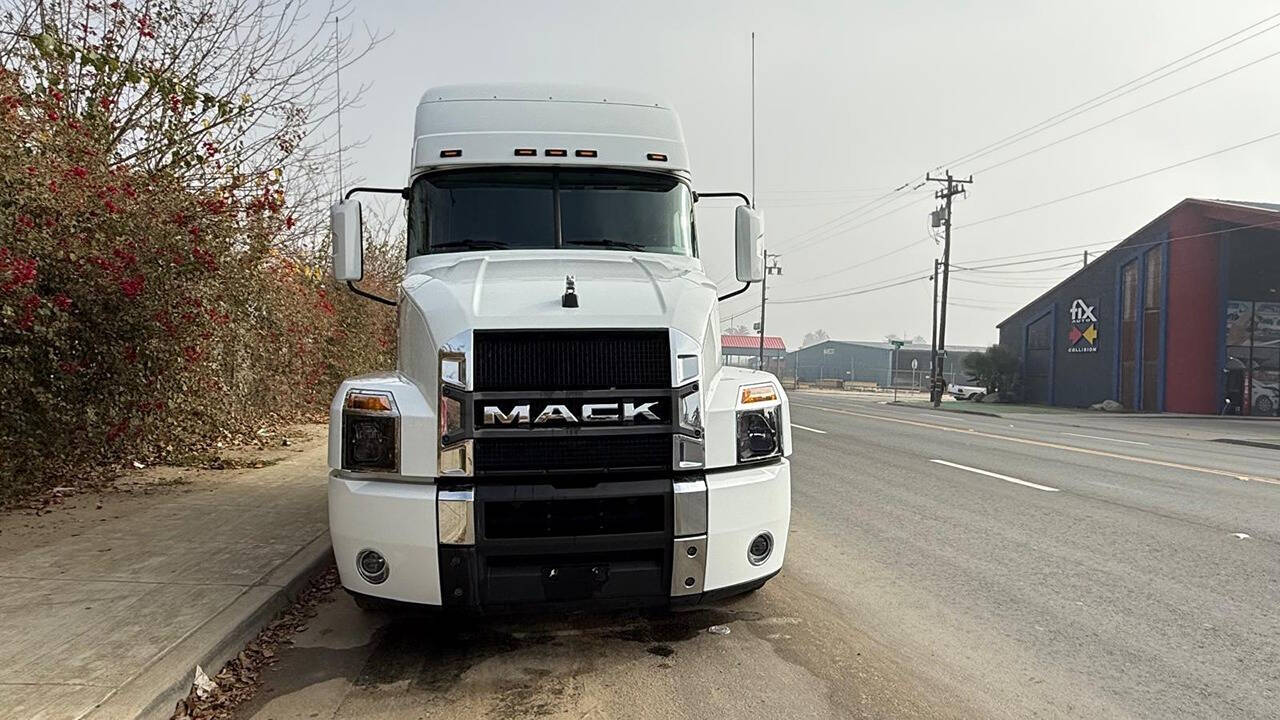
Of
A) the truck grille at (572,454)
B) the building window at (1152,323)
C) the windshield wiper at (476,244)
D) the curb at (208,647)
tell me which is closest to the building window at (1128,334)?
the building window at (1152,323)

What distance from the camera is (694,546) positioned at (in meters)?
3.86

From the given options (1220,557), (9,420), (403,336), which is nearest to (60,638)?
(403,336)

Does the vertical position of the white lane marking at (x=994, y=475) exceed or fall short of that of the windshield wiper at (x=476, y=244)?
it falls short

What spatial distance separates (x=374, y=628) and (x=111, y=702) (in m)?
1.53

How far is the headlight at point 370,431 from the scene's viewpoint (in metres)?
3.80

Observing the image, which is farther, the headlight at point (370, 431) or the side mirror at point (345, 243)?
the side mirror at point (345, 243)

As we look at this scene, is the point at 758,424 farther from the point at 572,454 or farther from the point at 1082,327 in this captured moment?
the point at 1082,327

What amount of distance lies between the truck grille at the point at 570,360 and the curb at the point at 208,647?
5.85 feet

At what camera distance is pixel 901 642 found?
4.45m

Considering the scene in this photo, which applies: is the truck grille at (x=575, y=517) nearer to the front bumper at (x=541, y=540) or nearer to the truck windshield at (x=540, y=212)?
the front bumper at (x=541, y=540)

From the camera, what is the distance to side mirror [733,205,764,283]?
5969mm

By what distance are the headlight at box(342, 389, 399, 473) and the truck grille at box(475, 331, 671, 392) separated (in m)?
0.47

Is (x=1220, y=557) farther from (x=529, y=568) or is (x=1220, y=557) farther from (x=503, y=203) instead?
(x=503, y=203)

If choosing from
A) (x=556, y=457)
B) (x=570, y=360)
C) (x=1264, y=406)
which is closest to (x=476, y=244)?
(x=570, y=360)
